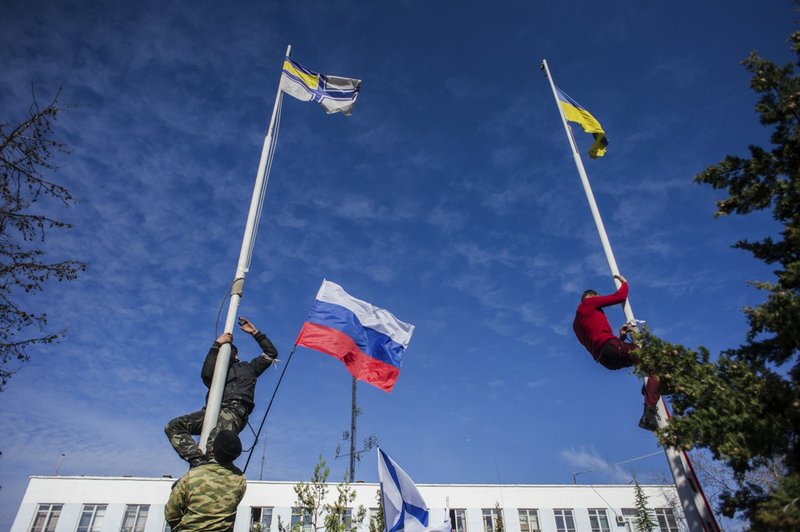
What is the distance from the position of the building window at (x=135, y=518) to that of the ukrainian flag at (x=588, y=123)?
3472cm

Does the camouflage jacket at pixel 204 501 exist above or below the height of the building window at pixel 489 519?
below

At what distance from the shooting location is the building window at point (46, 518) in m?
31.0

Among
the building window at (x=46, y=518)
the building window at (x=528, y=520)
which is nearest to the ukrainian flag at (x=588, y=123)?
the building window at (x=528, y=520)

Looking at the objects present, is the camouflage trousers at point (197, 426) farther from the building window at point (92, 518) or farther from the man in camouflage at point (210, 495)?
the building window at point (92, 518)

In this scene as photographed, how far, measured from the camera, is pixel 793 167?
593cm

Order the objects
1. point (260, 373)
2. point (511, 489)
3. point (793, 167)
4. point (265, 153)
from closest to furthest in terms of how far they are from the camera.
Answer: point (793, 167), point (260, 373), point (265, 153), point (511, 489)

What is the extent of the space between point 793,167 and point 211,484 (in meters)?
7.26

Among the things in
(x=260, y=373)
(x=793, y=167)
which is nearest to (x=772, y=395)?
(x=793, y=167)

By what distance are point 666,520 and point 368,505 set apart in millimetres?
21665

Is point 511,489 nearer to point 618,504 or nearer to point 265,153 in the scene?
point 618,504

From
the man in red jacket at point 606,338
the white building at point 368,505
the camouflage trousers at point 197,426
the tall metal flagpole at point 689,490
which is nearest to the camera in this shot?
the camouflage trousers at point 197,426

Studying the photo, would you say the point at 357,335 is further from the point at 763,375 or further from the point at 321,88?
the point at 763,375

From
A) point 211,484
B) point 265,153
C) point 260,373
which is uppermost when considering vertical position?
point 265,153

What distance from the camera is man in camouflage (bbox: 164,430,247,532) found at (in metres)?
4.50
